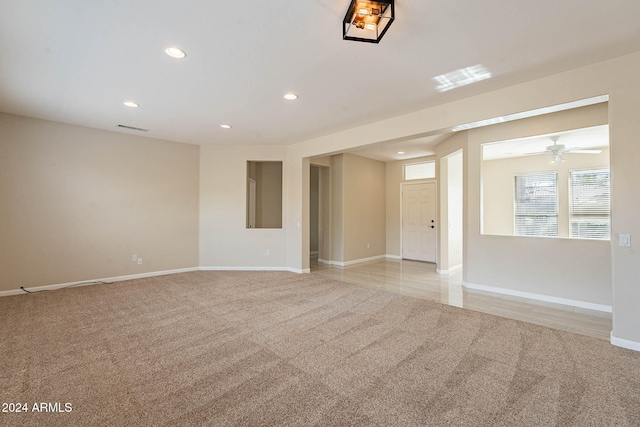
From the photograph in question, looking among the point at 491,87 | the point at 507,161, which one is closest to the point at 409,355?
the point at 491,87

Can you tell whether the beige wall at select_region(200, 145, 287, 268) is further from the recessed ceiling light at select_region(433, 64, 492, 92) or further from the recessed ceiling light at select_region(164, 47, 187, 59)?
the recessed ceiling light at select_region(433, 64, 492, 92)

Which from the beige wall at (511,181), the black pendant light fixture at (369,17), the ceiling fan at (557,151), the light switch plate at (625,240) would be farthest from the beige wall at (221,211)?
the ceiling fan at (557,151)

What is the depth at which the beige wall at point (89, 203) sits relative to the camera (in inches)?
167

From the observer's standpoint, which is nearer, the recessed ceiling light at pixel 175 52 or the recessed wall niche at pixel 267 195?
the recessed ceiling light at pixel 175 52

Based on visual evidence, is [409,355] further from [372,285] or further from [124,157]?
[124,157]

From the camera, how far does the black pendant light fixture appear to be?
5.95 ft

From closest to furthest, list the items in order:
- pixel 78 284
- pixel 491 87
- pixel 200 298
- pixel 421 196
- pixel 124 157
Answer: pixel 491 87 < pixel 200 298 < pixel 78 284 < pixel 124 157 < pixel 421 196

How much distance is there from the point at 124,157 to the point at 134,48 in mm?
3403

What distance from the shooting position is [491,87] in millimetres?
3174

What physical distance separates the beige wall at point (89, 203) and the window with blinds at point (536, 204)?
23.8ft

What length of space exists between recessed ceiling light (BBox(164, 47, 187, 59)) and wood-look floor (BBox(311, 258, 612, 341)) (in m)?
4.17

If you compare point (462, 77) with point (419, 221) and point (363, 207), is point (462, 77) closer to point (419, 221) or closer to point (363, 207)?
point (363, 207)

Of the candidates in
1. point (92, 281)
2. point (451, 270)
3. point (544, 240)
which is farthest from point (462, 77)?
point (92, 281)

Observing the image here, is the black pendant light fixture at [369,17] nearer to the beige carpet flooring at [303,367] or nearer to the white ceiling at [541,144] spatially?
the beige carpet flooring at [303,367]
